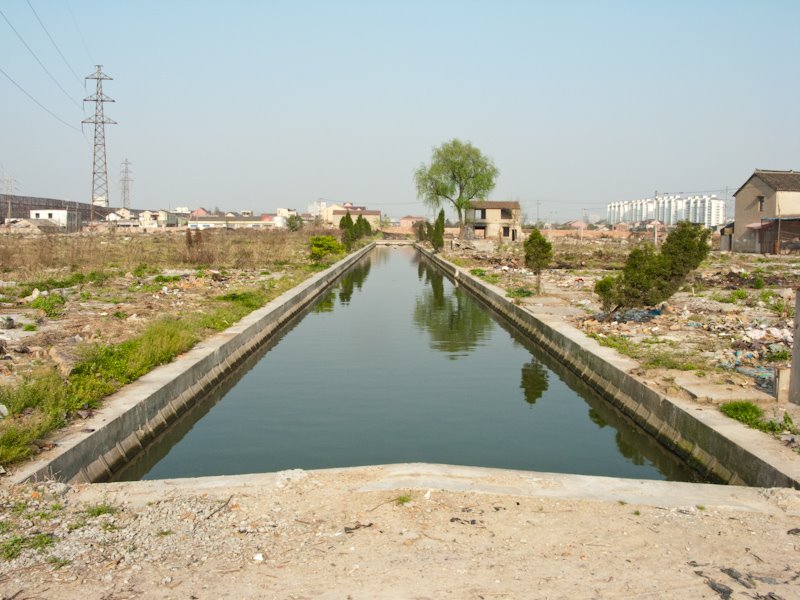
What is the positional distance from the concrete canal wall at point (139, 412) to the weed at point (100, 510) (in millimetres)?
673

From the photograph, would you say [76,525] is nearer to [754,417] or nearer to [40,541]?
[40,541]

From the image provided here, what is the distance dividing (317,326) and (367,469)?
38.5ft

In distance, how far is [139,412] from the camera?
7418 mm

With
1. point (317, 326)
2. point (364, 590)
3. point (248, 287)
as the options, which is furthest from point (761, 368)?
point (248, 287)

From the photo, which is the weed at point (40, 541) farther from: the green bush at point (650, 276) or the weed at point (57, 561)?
the green bush at point (650, 276)

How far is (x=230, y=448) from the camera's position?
7.86 metres

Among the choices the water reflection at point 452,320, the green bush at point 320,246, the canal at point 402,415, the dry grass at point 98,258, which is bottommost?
the canal at point 402,415

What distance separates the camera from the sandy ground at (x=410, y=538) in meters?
3.83

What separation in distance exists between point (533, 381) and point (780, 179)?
127 ft

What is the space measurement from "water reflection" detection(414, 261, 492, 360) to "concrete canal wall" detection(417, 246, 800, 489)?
2372 mm

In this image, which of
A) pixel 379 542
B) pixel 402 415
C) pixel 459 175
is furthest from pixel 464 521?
pixel 459 175

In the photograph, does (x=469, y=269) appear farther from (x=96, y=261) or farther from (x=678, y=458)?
(x=678, y=458)

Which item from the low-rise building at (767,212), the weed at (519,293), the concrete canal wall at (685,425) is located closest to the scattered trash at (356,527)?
the concrete canal wall at (685,425)

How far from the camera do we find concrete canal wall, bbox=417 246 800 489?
5.81 m
